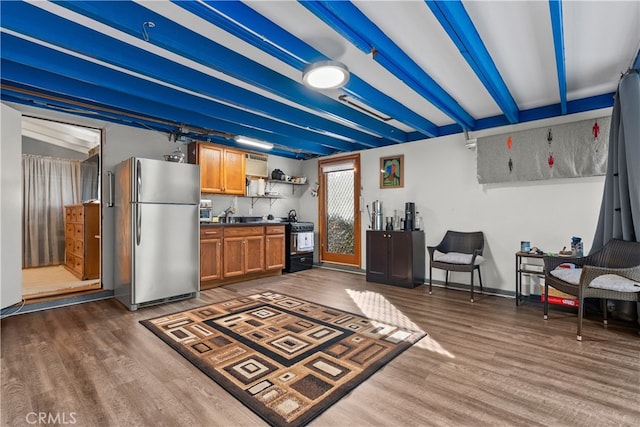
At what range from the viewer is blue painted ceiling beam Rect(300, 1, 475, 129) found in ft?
6.19

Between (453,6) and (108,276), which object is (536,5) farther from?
(108,276)

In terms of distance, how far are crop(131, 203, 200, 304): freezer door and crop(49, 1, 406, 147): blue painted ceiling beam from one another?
2037 mm

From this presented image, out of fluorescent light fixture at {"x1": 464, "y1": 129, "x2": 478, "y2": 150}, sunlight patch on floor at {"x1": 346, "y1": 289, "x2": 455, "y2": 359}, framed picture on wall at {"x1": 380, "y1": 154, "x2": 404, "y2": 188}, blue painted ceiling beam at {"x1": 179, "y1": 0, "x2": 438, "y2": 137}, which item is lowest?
sunlight patch on floor at {"x1": 346, "y1": 289, "x2": 455, "y2": 359}

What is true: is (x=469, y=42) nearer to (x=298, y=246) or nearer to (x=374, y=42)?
(x=374, y=42)

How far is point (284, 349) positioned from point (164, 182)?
8.55 feet

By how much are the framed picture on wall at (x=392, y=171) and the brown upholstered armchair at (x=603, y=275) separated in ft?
8.41

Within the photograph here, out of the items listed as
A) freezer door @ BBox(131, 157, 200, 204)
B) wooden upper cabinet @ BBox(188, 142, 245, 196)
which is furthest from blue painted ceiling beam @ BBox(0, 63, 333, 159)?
freezer door @ BBox(131, 157, 200, 204)

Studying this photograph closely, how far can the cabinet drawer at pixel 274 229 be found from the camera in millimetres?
5383

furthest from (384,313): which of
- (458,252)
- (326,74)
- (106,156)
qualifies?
(106,156)

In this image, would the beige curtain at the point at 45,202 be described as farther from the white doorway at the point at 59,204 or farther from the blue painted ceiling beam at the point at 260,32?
the blue painted ceiling beam at the point at 260,32

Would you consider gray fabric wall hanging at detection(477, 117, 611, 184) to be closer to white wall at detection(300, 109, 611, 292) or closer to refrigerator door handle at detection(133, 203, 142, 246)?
white wall at detection(300, 109, 611, 292)

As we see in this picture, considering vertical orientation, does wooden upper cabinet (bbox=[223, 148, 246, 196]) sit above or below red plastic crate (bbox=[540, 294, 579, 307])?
above

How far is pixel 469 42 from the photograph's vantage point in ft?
7.32

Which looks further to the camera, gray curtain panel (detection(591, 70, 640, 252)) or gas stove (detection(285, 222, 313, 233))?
gas stove (detection(285, 222, 313, 233))
